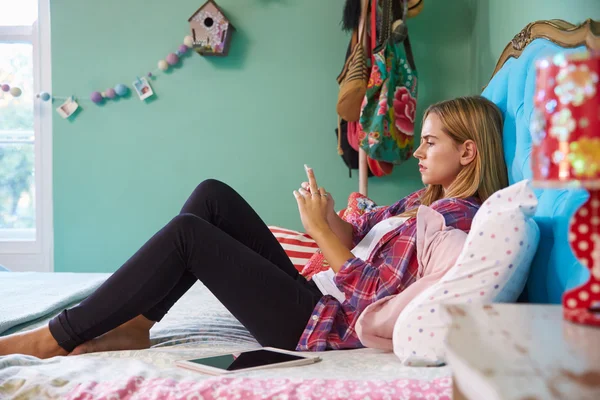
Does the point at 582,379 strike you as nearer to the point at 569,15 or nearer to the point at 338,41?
the point at 569,15

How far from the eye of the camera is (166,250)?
4.39 feet

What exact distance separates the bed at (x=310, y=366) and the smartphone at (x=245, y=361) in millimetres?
18

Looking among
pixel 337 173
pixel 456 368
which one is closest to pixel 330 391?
pixel 456 368

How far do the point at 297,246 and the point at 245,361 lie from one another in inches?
45.0

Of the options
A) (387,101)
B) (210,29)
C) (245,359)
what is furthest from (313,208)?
(210,29)

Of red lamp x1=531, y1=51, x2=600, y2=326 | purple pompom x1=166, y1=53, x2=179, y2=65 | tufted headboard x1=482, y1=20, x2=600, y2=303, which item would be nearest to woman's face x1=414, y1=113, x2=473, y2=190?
tufted headboard x1=482, y1=20, x2=600, y2=303

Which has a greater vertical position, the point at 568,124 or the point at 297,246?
the point at 568,124

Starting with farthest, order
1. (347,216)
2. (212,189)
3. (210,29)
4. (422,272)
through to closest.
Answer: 1. (210,29)
2. (347,216)
3. (212,189)
4. (422,272)

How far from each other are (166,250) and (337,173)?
1.77m

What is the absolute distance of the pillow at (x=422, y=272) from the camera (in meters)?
1.21

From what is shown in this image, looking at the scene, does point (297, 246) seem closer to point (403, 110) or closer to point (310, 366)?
point (403, 110)

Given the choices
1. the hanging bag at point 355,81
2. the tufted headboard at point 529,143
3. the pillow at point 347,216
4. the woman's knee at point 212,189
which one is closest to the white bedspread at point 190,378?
the tufted headboard at point 529,143

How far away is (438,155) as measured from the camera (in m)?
1.56

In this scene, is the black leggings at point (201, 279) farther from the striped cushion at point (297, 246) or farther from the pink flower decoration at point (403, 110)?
the pink flower decoration at point (403, 110)
